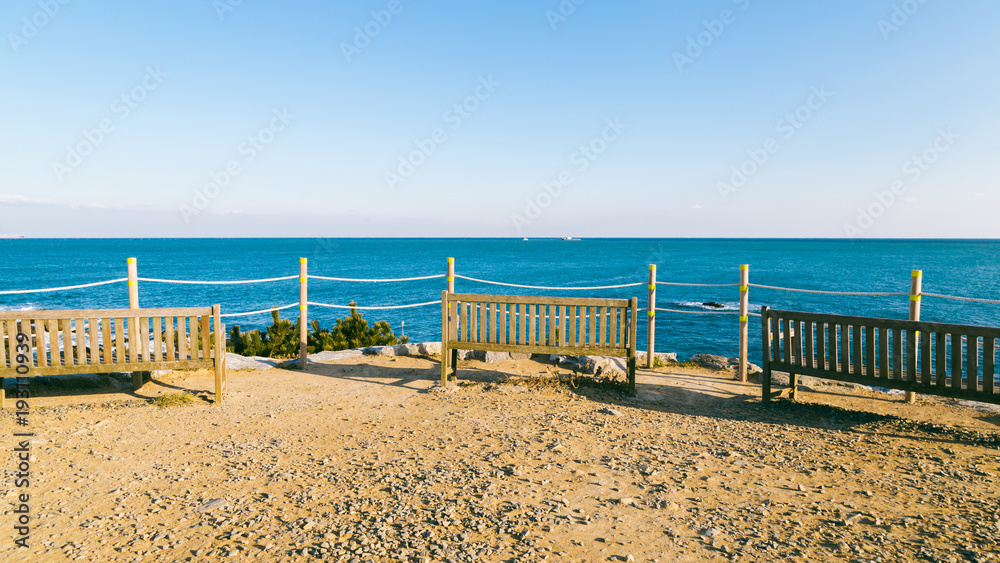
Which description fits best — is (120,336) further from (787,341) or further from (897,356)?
(897,356)

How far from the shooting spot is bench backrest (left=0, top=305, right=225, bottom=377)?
5734mm

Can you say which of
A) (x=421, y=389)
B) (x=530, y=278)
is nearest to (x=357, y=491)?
(x=421, y=389)

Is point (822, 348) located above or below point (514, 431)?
above

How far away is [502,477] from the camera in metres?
4.18

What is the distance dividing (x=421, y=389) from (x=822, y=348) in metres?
4.85

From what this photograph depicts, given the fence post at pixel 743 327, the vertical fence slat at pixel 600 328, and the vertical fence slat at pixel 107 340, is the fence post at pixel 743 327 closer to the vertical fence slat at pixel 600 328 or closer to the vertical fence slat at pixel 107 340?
the vertical fence slat at pixel 600 328

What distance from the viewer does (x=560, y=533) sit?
3.34 m

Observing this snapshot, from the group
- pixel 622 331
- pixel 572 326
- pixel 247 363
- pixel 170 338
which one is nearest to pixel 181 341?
pixel 170 338

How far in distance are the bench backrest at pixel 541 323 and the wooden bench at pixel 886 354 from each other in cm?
176

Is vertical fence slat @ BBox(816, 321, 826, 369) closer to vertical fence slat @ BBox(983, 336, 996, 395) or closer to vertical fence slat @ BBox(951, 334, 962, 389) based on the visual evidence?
vertical fence slat @ BBox(951, 334, 962, 389)

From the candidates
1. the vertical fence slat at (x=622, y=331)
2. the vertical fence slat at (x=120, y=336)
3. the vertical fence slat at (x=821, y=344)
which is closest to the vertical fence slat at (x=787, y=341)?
the vertical fence slat at (x=821, y=344)

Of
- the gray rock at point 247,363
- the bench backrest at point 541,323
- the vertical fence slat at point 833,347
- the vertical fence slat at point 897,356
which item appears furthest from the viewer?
the gray rock at point 247,363

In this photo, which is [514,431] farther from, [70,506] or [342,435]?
[70,506]

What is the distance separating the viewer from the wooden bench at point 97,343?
5734 mm
